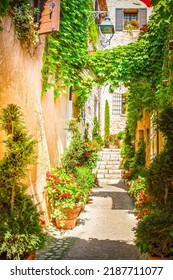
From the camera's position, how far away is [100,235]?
18.3ft

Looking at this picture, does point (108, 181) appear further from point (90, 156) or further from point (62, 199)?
point (62, 199)

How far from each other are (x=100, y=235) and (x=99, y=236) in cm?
7

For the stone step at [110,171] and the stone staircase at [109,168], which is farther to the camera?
the stone step at [110,171]

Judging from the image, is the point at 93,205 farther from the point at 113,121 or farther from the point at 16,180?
the point at 113,121

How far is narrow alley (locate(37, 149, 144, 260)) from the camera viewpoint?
14.6 feet

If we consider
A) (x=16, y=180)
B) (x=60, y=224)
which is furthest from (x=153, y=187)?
(x=60, y=224)

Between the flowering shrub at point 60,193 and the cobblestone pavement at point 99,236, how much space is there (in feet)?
1.64

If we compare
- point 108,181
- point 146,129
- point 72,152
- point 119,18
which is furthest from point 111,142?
point 72,152

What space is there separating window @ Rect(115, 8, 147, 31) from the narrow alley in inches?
391

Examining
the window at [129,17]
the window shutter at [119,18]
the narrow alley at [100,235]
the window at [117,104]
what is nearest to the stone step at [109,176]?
the narrow alley at [100,235]

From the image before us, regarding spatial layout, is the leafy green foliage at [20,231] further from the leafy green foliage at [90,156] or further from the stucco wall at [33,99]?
the leafy green foliage at [90,156]

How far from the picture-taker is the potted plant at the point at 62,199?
5836mm

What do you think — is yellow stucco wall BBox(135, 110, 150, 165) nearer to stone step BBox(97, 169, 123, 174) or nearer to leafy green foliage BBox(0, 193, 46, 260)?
stone step BBox(97, 169, 123, 174)

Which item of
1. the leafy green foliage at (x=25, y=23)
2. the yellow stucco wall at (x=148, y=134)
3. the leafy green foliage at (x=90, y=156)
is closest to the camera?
the leafy green foliage at (x=25, y=23)
